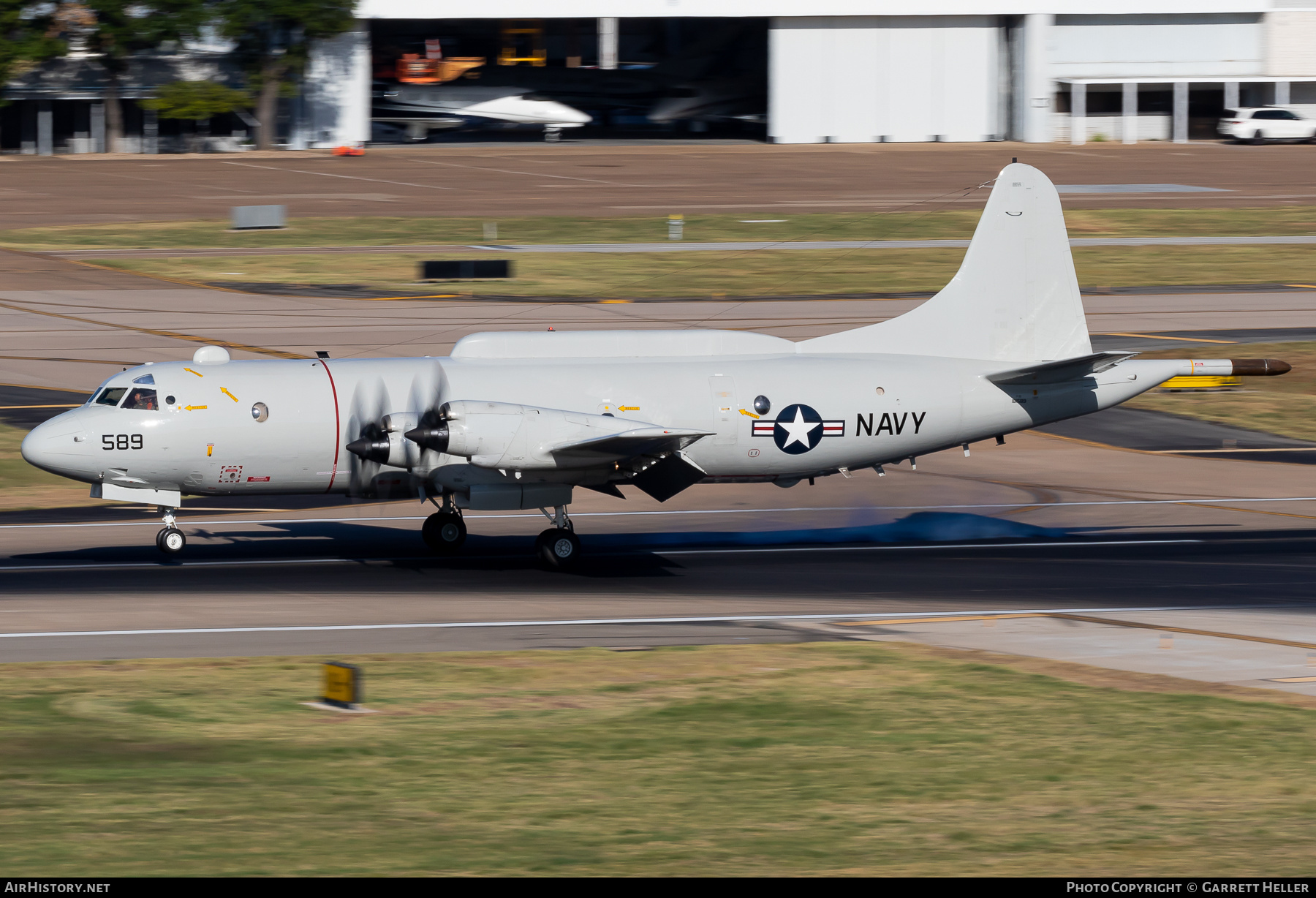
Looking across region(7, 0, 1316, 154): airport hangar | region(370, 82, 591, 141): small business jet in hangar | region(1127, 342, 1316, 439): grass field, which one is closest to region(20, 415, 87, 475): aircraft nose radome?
region(1127, 342, 1316, 439): grass field

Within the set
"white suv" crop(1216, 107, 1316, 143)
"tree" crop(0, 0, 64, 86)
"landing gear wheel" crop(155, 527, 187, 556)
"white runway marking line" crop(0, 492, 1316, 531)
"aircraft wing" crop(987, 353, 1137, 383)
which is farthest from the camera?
"white suv" crop(1216, 107, 1316, 143)

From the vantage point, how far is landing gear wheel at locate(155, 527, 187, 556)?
1048 inches

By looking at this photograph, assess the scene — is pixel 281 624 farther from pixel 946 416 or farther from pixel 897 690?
pixel 946 416

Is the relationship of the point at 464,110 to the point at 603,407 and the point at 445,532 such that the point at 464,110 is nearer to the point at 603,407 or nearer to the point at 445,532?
the point at 445,532

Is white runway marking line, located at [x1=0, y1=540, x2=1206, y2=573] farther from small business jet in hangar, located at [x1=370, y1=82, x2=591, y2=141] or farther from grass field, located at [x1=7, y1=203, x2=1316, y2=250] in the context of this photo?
small business jet in hangar, located at [x1=370, y1=82, x2=591, y2=141]

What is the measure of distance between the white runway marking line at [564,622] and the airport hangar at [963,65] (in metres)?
90.2

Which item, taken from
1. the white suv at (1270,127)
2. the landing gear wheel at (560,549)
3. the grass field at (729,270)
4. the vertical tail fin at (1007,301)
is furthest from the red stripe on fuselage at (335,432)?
the white suv at (1270,127)

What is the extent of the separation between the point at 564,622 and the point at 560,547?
11.6 ft

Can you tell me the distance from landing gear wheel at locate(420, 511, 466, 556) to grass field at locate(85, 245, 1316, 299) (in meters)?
29.1

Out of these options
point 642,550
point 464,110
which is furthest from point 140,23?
point 642,550

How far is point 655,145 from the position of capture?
11369 centimetres

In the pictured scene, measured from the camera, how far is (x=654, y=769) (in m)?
15.5

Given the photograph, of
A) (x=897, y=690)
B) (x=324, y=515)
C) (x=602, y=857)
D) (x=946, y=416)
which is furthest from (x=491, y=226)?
(x=602, y=857)

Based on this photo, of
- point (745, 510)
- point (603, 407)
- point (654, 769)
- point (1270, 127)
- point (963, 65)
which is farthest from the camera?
point (963, 65)
